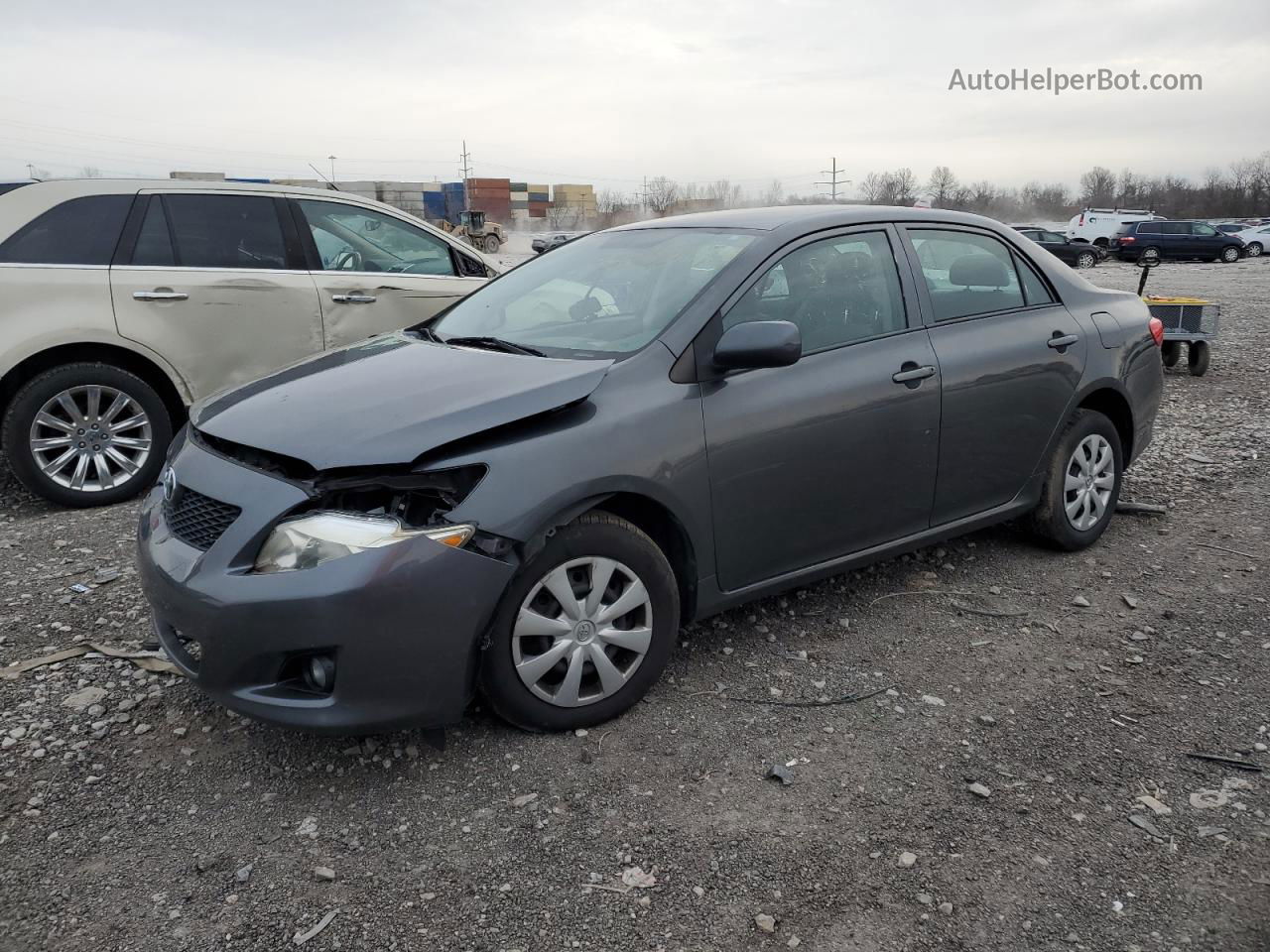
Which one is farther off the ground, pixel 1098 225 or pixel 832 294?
pixel 1098 225

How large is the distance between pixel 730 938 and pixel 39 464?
4.81 m

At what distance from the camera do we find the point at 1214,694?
3506mm

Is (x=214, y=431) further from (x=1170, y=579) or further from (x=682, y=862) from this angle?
(x=1170, y=579)

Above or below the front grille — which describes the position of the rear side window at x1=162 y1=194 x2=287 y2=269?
above

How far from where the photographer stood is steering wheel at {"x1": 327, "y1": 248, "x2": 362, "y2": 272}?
6355 mm

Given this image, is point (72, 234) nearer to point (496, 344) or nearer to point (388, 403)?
point (496, 344)

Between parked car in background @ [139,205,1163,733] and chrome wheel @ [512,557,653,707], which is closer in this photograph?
parked car in background @ [139,205,1163,733]

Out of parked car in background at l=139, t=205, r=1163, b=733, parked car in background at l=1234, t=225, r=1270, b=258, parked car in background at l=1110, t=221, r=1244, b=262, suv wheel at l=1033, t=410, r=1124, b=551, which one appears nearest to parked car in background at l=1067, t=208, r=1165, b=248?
parked car in background at l=1110, t=221, r=1244, b=262

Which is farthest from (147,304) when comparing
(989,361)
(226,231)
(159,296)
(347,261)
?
(989,361)

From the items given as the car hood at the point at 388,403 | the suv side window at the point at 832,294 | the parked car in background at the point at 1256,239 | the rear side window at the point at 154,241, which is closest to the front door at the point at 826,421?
the suv side window at the point at 832,294

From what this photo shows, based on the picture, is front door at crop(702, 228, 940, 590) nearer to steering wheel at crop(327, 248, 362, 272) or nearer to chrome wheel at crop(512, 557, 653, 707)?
chrome wheel at crop(512, 557, 653, 707)

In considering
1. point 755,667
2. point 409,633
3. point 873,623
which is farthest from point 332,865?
point 873,623

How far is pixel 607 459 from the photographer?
3.08 meters

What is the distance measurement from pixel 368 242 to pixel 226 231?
0.88m
